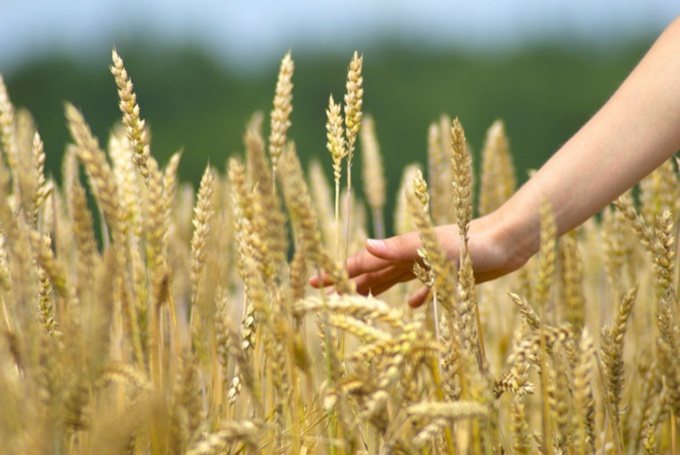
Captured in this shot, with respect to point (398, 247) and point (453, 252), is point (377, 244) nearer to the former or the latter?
point (398, 247)

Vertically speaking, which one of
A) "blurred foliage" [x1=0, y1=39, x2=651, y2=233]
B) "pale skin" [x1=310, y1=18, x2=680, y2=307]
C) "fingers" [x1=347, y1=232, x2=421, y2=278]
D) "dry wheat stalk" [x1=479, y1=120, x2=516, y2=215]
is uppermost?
"blurred foliage" [x1=0, y1=39, x2=651, y2=233]

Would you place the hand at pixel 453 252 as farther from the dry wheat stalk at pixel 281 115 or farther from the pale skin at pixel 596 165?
the dry wheat stalk at pixel 281 115

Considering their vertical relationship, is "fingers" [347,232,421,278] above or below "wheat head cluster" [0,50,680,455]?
above

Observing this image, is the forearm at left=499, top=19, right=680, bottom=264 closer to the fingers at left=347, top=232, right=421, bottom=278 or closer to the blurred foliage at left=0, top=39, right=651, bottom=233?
the fingers at left=347, top=232, right=421, bottom=278

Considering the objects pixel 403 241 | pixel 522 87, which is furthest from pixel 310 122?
pixel 403 241

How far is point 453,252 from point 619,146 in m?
0.33

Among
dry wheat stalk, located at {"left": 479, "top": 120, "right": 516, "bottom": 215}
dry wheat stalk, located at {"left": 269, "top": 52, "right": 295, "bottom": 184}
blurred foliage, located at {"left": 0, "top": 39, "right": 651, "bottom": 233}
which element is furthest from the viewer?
blurred foliage, located at {"left": 0, "top": 39, "right": 651, "bottom": 233}

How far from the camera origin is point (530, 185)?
4.69 ft

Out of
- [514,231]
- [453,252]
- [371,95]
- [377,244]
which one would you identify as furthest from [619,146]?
[371,95]

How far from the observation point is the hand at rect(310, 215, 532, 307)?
4.75ft

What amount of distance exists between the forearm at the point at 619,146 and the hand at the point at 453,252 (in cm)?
6

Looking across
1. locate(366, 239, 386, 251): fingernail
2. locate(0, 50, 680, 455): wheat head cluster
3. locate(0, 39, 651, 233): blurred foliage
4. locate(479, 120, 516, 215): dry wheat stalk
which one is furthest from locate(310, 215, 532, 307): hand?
locate(0, 39, 651, 233): blurred foliage

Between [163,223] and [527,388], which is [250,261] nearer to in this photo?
[163,223]

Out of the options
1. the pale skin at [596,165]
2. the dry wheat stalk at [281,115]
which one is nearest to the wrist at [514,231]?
the pale skin at [596,165]
